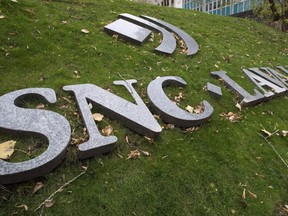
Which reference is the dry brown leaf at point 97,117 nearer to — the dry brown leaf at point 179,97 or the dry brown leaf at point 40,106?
the dry brown leaf at point 40,106

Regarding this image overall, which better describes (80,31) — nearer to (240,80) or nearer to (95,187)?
(240,80)

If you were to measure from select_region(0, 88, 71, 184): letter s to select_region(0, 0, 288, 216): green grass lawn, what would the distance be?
5.8 inches

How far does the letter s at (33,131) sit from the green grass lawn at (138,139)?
0.48 ft

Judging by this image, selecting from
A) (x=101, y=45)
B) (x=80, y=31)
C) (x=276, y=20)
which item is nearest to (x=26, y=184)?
(x=101, y=45)

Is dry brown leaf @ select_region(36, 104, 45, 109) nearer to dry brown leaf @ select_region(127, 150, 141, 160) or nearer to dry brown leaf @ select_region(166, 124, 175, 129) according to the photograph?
dry brown leaf @ select_region(127, 150, 141, 160)

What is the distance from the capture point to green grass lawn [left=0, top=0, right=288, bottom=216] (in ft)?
9.93

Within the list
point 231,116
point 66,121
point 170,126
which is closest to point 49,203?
point 66,121

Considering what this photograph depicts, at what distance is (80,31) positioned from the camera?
631 centimetres

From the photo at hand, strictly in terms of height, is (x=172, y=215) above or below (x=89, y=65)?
below

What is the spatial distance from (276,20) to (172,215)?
47.8ft

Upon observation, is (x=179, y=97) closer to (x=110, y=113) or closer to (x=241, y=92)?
(x=241, y=92)

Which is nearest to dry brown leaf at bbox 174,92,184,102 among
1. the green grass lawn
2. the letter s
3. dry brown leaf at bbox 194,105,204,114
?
the green grass lawn

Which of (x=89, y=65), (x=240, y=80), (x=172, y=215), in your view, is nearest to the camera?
(x=172, y=215)

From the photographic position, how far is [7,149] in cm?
310
